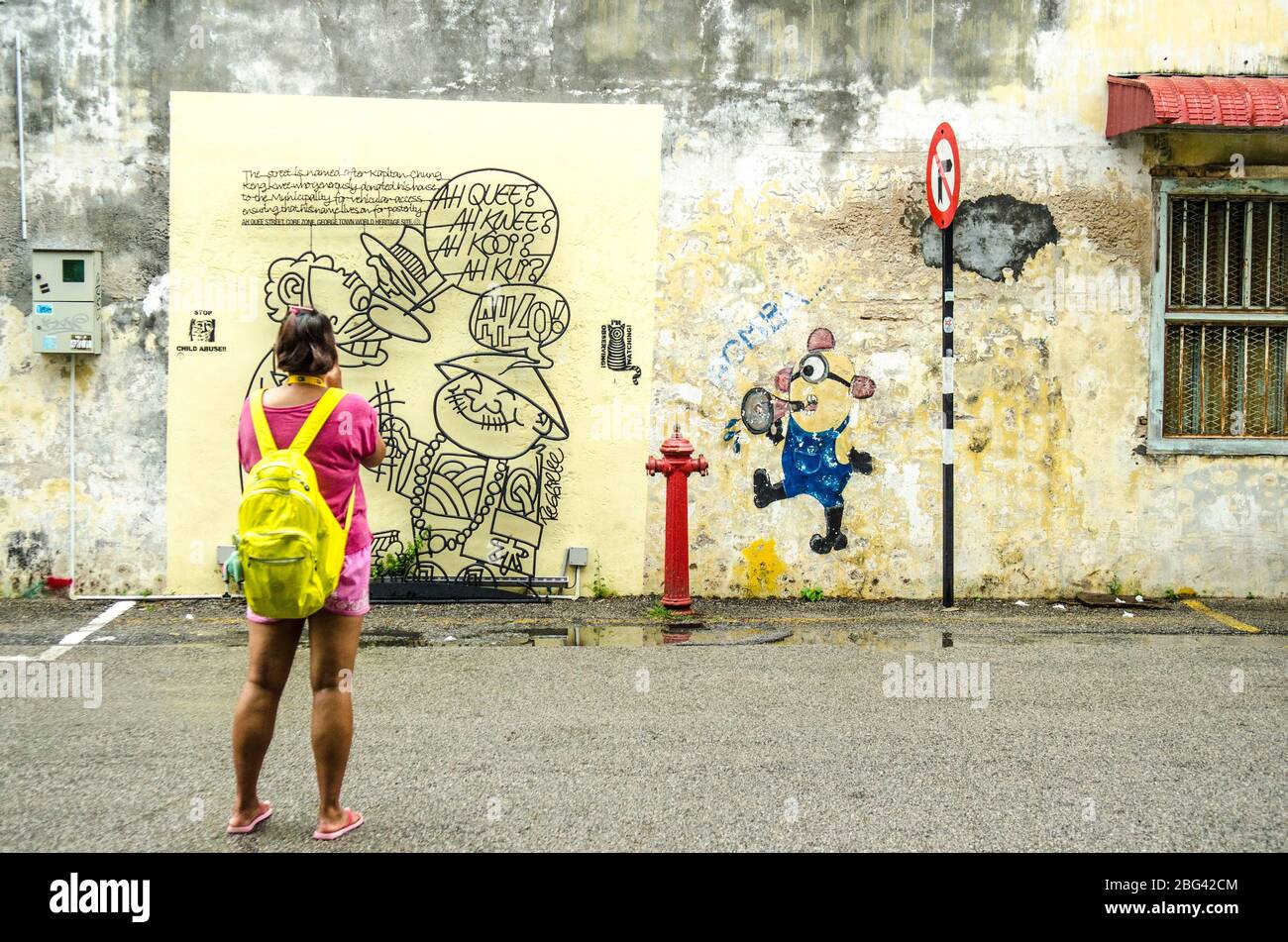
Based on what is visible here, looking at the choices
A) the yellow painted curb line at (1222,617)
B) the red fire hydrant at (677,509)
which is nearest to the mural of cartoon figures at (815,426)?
the red fire hydrant at (677,509)

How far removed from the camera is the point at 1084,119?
8758 mm

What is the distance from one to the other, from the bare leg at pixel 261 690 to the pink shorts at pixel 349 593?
0.17 ft

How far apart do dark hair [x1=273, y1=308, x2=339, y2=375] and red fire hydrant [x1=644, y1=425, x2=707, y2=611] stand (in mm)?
3902

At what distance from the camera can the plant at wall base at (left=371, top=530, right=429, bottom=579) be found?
8.57 m

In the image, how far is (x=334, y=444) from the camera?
411 cm

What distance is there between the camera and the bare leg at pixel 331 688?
4.10 metres

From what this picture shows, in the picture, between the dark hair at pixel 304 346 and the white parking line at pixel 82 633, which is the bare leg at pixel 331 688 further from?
the white parking line at pixel 82 633

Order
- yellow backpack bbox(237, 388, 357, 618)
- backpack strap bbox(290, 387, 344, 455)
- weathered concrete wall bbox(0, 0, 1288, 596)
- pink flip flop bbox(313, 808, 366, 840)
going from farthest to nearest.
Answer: weathered concrete wall bbox(0, 0, 1288, 596) → pink flip flop bbox(313, 808, 366, 840) → backpack strap bbox(290, 387, 344, 455) → yellow backpack bbox(237, 388, 357, 618)

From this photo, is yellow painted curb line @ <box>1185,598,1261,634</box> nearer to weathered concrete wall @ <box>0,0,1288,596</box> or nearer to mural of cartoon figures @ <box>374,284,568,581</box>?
weathered concrete wall @ <box>0,0,1288,596</box>

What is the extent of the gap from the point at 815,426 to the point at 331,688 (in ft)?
17.3

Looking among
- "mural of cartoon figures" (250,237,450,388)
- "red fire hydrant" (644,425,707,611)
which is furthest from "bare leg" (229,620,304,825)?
"mural of cartoon figures" (250,237,450,388)

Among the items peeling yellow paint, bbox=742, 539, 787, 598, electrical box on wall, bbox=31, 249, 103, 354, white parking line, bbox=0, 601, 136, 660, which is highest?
electrical box on wall, bbox=31, 249, 103, 354

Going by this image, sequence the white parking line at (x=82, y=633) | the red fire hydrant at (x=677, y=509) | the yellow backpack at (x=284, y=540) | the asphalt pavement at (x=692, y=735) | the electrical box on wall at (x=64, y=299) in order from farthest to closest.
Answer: the electrical box on wall at (x=64, y=299) → the red fire hydrant at (x=677, y=509) → the white parking line at (x=82, y=633) → the asphalt pavement at (x=692, y=735) → the yellow backpack at (x=284, y=540)

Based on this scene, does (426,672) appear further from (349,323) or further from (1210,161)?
(1210,161)
